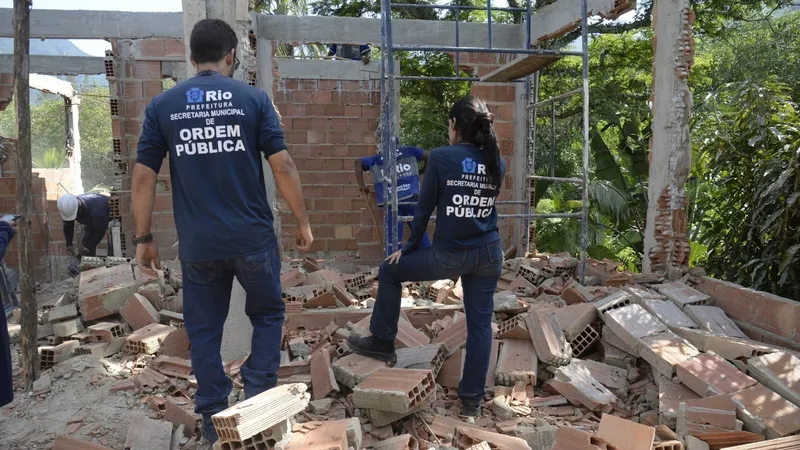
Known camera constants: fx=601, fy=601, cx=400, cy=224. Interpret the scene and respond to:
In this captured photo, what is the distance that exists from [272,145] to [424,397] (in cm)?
149

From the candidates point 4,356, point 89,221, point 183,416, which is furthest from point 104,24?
point 183,416

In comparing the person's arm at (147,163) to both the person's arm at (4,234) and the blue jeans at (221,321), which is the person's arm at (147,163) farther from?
the person's arm at (4,234)

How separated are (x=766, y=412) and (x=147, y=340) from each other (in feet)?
13.2

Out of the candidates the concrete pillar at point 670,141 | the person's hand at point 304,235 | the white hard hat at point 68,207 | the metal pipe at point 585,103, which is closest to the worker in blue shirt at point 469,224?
the person's hand at point 304,235

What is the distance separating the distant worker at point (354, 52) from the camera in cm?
804

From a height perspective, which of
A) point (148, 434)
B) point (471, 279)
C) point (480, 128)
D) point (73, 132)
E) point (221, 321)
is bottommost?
point (148, 434)

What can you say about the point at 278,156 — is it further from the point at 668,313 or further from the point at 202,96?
the point at 668,313

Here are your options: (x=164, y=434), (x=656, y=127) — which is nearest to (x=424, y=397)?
(x=164, y=434)

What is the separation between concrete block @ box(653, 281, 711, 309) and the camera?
4697 millimetres

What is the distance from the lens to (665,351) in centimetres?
384

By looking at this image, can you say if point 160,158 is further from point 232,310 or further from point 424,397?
point 424,397

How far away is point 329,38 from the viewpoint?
24.2 feet

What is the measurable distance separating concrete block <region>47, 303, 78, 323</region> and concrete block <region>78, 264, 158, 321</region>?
0.08 meters

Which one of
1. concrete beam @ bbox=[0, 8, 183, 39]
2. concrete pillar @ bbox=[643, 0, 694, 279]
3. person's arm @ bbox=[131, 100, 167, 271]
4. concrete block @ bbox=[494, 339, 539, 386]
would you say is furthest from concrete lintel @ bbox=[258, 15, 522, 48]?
person's arm @ bbox=[131, 100, 167, 271]
